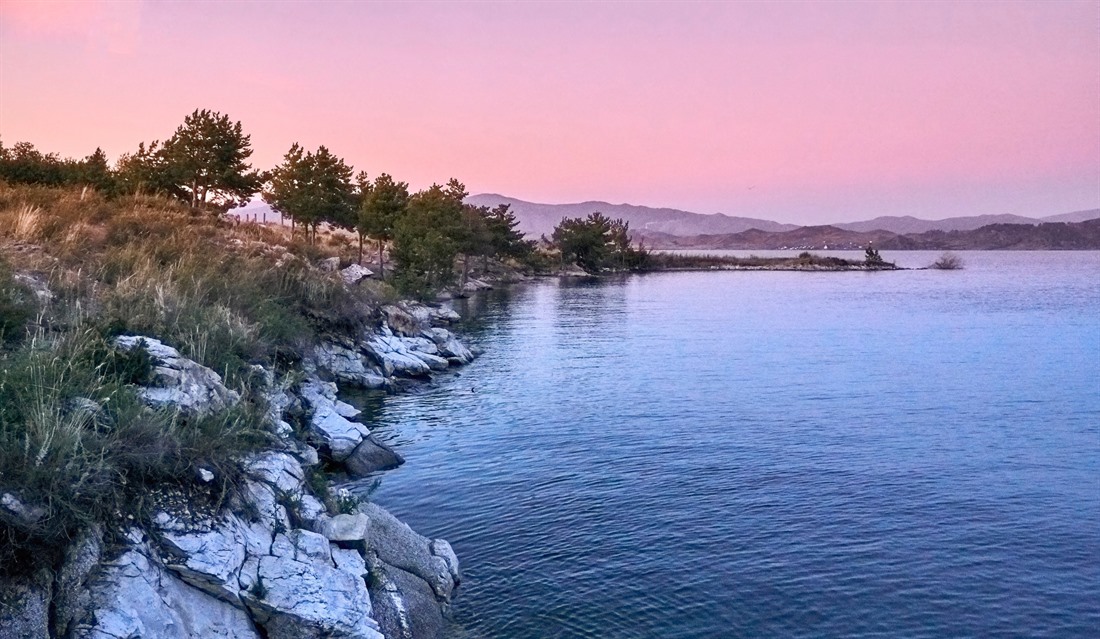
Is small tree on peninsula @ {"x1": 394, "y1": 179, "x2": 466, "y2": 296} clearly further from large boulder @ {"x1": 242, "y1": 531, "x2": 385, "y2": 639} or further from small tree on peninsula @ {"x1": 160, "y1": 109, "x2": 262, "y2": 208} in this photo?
large boulder @ {"x1": 242, "y1": 531, "x2": 385, "y2": 639}

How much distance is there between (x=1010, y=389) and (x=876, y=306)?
43.2 meters

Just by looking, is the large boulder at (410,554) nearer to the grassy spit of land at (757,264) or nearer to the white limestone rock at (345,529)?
the white limestone rock at (345,529)

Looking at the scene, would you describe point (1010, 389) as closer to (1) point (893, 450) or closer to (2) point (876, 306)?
(1) point (893, 450)

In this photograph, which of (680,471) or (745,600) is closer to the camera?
(745,600)

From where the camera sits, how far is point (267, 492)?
12141mm

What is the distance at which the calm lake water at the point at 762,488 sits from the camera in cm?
1402

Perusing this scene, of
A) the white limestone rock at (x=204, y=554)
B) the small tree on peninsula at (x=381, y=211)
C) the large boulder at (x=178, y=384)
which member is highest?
the small tree on peninsula at (x=381, y=211)

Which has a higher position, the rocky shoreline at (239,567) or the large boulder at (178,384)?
the large boulder at (178,384)

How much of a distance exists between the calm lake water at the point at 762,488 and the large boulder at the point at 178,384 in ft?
16.4

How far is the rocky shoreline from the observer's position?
877 centimetres

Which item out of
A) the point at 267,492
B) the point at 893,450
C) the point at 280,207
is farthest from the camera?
the point at 280,207

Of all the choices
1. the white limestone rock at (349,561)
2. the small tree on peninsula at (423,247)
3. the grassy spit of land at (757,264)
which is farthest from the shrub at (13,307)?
the grassy spit of land at (757,264)

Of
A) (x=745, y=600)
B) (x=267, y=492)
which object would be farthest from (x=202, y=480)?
(x=745, y=600)

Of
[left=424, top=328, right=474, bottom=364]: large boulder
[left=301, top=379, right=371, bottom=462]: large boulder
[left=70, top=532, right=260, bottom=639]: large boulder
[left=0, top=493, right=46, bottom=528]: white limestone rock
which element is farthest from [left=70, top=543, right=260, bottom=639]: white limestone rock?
[left=424, top=328, right=474, bottom=364]: large boulder
